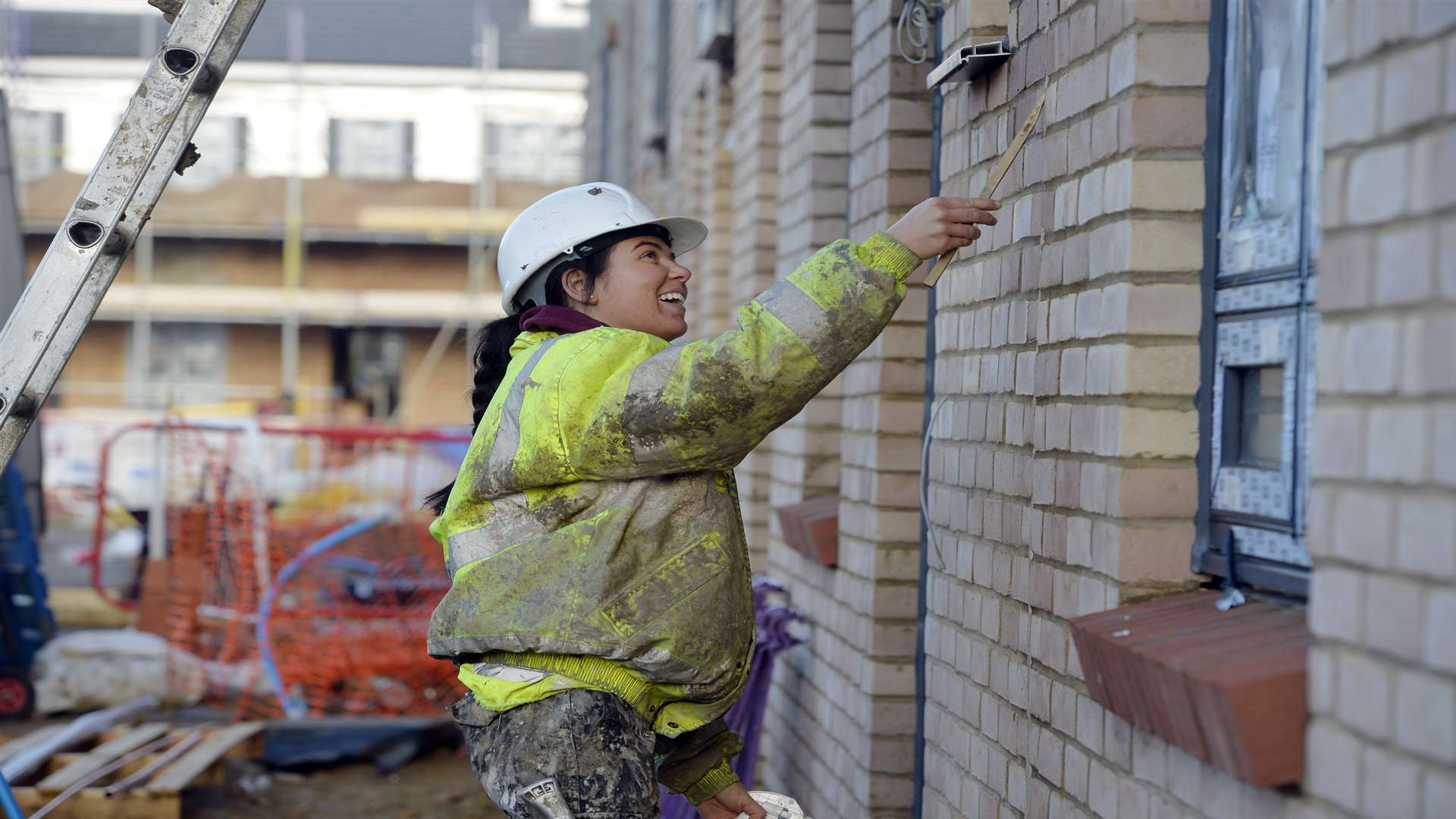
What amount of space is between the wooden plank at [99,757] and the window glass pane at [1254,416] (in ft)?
18.0

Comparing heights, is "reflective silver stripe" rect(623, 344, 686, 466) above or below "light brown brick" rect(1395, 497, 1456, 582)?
above

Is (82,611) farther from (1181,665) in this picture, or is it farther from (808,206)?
(1181,665)

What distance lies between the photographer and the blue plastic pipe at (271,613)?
8102 millimetres

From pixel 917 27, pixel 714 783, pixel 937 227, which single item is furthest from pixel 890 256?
pixel 917 27

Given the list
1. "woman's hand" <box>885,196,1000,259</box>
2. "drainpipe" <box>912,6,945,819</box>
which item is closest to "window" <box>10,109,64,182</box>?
"drainpipe" <box>912,6,945,819</box>

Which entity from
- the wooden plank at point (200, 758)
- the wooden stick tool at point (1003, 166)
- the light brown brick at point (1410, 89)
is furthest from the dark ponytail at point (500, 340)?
the wooden plank at point (200, 758)

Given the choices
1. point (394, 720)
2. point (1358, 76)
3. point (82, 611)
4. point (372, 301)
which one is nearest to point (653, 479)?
point (1358, 76)

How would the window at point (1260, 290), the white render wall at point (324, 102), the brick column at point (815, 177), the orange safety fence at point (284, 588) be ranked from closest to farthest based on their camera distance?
the window at point (1260, 290)
the brick column at point (815, 177)
the orange safety fence at point (284, 588)
the white render wall at point (324, 102)

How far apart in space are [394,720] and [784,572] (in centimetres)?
352

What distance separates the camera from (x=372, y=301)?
89.6 feet

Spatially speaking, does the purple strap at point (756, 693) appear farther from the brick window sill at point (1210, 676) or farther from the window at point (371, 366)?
the window at point (371, 366)

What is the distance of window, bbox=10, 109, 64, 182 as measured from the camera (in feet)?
90.5

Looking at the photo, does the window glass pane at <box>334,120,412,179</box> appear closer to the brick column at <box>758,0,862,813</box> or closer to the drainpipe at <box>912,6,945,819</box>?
the brick column at <box>758,0,862,813</box>

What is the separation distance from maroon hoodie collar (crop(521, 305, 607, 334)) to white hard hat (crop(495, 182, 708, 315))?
0.59ft
